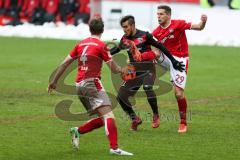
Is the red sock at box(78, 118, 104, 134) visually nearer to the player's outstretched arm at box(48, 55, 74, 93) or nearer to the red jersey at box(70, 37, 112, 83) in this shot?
the red jersey at box(70, 37, 112, 83)

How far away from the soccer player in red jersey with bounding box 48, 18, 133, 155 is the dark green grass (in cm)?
37

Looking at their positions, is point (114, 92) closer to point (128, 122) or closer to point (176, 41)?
point (128, 122)

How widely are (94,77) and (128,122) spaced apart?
380 centimetres

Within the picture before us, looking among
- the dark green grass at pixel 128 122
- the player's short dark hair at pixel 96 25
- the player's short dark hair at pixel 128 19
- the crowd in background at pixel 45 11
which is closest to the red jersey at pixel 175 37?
the player's short dark hair at pixel 128 19

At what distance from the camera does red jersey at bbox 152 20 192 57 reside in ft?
51.0

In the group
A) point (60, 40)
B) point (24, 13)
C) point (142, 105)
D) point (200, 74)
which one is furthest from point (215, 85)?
point (24, 13)

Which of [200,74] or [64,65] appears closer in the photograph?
[64,65]

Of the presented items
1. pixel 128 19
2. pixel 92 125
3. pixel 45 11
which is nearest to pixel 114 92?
pixel 128 19

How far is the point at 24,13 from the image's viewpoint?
1774 inches

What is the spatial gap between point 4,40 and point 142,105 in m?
20.5

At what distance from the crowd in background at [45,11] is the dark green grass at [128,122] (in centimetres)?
1509

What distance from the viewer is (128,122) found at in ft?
53.7

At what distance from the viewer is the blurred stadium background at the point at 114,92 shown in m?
13.3

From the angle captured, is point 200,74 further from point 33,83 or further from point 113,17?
point 113,17
